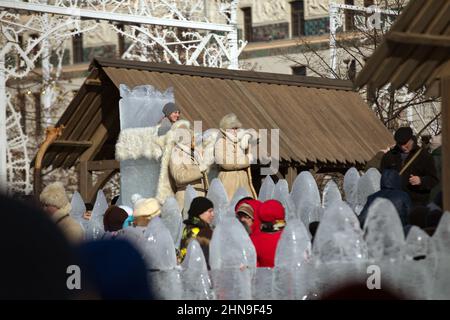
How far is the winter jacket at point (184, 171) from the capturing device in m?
13.9

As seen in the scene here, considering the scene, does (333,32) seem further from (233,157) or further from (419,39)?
(419,39)

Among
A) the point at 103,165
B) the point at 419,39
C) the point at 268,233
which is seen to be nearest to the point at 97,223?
the point at 103,165

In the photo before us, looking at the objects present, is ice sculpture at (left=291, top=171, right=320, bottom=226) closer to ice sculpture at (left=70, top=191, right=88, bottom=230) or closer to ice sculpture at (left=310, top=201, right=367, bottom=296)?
ice sculpture at (left=70, top=191, right=88, bottom=230)

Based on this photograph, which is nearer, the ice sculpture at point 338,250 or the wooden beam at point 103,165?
the ice sculpture at point 338,250

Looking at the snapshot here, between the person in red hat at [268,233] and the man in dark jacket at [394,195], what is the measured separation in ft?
2.02

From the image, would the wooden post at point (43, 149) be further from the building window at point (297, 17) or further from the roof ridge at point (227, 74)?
the building window at point (297, 17)

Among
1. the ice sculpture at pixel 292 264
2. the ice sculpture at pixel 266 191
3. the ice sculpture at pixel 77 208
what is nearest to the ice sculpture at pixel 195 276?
the ice sculpture at pixel 292 264

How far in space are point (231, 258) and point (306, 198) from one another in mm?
5130

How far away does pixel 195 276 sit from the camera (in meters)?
8.55

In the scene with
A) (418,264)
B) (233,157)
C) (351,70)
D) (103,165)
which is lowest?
(418,264)

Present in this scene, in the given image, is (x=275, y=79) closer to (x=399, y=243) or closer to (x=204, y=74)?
(x=204, y=74)

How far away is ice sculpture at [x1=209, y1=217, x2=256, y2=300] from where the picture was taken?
8.31m
